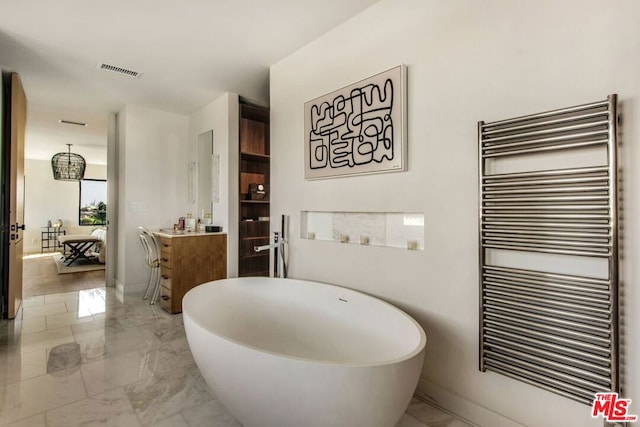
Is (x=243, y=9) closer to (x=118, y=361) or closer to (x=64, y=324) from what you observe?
(x=118, y=361)

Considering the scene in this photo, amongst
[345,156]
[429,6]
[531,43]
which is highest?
[429,6]

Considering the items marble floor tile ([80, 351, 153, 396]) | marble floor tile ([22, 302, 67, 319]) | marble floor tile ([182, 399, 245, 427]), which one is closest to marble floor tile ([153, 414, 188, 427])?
marble floor tile ([182, 399, 245, 427])

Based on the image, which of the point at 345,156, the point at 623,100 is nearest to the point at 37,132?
the point at 345,156

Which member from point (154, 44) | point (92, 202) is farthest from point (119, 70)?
point (92, 202)

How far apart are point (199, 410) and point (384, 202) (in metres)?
1.72

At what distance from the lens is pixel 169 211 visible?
479cm

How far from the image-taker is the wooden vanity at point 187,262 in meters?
3.66

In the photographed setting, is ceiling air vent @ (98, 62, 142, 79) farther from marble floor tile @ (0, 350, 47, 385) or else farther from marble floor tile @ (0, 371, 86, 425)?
marble floor tile @ (0, 371, 86, 425)

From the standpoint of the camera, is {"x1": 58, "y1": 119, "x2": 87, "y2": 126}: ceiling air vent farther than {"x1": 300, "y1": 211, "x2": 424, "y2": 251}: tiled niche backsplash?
Yes

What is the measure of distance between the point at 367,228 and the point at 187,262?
2.40 m

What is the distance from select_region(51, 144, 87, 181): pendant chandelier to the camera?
20.5 ft

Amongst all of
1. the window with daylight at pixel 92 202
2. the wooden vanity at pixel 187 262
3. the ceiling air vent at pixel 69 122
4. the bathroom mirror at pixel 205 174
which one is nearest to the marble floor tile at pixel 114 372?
the wooden vanity at pixel 187 262

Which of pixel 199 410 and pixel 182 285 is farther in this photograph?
pixel 182 285

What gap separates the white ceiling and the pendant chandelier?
88.9 inches
